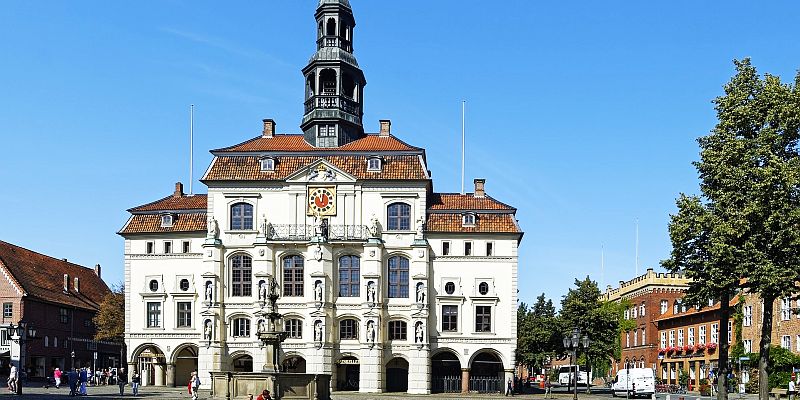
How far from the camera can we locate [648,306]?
103 m

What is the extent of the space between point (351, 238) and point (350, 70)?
14522mm

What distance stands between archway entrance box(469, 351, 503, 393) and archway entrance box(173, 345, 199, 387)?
21.0 metres

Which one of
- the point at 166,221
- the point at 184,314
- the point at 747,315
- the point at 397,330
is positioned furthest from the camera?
the point at 747,315

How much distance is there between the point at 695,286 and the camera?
43406 millimetres

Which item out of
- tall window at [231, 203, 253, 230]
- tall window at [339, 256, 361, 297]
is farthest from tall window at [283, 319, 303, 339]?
tall window at [231, 203, 253, 230]

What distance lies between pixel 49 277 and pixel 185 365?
25395 mm

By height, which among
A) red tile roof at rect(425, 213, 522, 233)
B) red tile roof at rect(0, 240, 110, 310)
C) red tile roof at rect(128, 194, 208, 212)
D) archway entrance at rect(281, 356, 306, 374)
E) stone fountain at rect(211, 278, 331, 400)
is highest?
red tile roof at rect(128, 194, 208, 212)

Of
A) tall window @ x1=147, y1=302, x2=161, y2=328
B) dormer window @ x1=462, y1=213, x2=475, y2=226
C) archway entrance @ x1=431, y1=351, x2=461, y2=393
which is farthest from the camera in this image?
tall window @ x1=147, y1=302, x2=161, y2=328

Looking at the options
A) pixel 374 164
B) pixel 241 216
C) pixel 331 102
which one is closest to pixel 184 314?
pixel 241 216

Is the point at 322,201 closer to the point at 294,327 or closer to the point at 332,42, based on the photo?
the point at 294,327

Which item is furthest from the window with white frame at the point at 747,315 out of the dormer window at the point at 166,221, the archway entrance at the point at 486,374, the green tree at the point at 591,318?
the dormer window at the point at 166,221

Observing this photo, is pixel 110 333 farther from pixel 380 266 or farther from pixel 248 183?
pixel 380 266

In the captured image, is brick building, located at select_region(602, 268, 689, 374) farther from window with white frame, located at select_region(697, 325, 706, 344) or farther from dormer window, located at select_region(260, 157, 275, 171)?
dormer window, located at select_region(260, 157, 275, 171)

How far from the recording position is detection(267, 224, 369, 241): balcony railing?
224 feet
